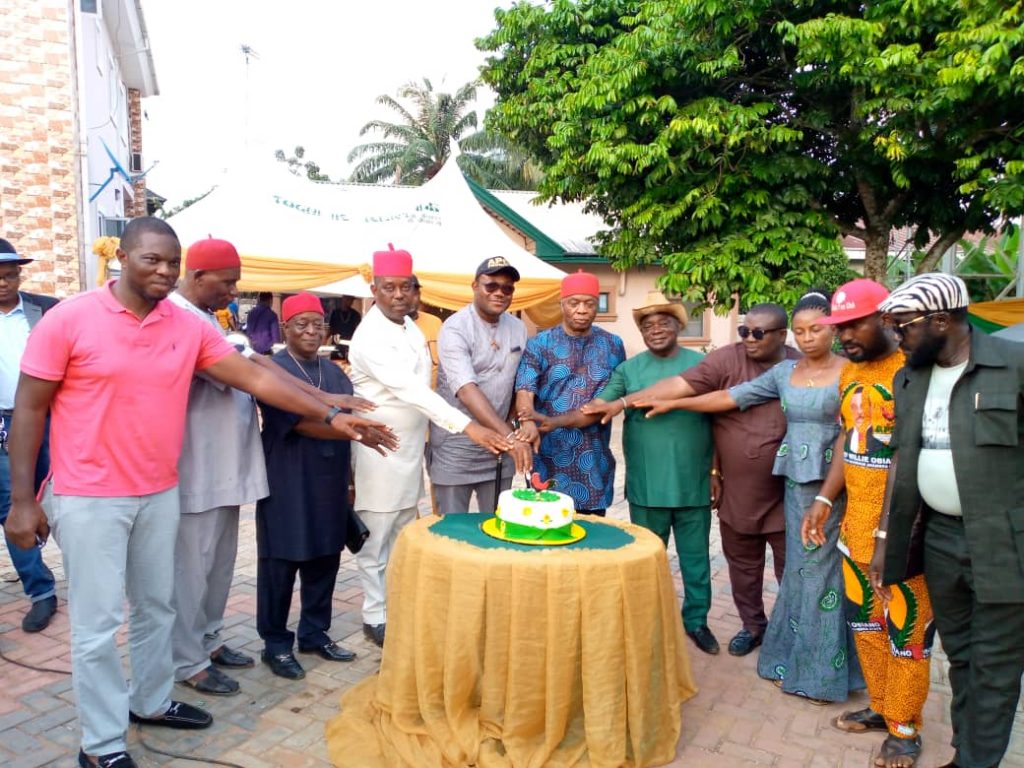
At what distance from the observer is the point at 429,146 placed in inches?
1161

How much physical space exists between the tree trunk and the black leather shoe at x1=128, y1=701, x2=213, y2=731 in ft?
30.6

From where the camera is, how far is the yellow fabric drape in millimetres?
10734

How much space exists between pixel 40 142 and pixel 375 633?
28.6 feet

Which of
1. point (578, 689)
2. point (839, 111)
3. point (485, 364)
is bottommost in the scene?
point (578, 689)

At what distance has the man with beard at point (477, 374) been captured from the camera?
427cm

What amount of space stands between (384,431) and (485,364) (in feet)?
3.28

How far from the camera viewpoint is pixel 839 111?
9234 mm

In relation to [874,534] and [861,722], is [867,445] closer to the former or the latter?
[874,534]

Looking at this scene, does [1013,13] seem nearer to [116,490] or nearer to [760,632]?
[760,632]

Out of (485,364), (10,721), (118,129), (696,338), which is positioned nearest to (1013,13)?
(485,364)

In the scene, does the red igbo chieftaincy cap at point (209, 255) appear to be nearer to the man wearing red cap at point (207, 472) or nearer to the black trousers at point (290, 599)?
the man wearing red cap at point (207, 472)

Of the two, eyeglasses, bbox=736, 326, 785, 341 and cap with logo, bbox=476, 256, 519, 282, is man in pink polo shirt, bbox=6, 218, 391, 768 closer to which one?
cap with logo, bbox=476, 256, 519, 282

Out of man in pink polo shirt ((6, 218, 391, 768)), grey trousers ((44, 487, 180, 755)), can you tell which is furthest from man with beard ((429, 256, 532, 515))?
grey trousers ((44, 487, 180, 755))

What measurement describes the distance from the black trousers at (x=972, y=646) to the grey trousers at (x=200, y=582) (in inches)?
122
